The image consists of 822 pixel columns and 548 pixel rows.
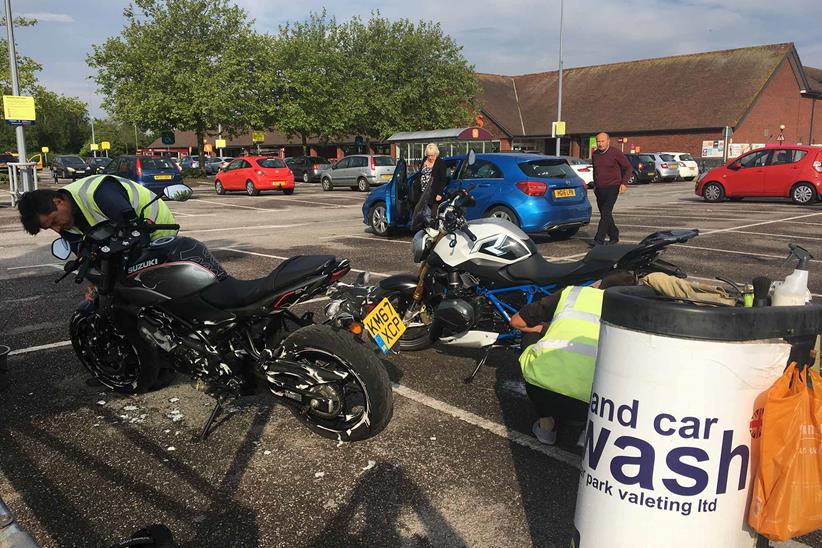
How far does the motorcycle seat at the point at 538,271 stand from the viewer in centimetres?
417

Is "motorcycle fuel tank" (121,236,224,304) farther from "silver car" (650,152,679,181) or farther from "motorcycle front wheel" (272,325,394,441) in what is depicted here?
"silver car" (650,152,679,181)

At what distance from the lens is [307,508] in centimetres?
290

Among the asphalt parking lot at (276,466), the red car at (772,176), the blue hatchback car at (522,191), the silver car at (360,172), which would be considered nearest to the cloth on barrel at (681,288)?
the asphalt parking lot at (276,466)

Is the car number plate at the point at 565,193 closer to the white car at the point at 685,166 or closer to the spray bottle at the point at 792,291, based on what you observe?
the spray bottle at the point at 792,291

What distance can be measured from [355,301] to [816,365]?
221 cm

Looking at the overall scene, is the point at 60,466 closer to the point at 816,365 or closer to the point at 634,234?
the point at 816,365

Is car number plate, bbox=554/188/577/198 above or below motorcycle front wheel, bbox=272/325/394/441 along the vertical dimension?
above

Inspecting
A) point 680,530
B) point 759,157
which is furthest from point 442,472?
point 759,157

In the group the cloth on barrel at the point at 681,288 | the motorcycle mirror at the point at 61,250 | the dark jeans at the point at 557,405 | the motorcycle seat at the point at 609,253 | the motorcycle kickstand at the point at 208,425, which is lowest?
the motorcycle kickstand at the point at 208,425

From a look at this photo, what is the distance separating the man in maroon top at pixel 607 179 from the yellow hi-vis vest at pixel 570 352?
7212 millimetres

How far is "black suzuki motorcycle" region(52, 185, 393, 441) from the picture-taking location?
10.8 ft

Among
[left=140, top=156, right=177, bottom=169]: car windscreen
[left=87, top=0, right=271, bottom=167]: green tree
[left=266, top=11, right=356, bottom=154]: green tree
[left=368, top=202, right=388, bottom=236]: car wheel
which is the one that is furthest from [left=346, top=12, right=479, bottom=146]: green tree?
[left=368, top=202, right=388, bottom=236]: car wheel

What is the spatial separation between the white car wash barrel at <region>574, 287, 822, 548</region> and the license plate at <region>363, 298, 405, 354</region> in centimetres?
184

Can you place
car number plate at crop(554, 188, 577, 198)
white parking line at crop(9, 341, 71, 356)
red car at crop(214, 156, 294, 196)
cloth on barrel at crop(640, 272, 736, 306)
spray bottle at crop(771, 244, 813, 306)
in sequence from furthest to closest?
red car at crop(214, 156, 294, 196) → car number plate at crop(554, 188, 577, 198) → white parking line at crop(9, 341, 71, 356) → cloth on barrel at crop(640, 272, 736, 306) → spray bottle at crop(771, 244, 813, 306)
